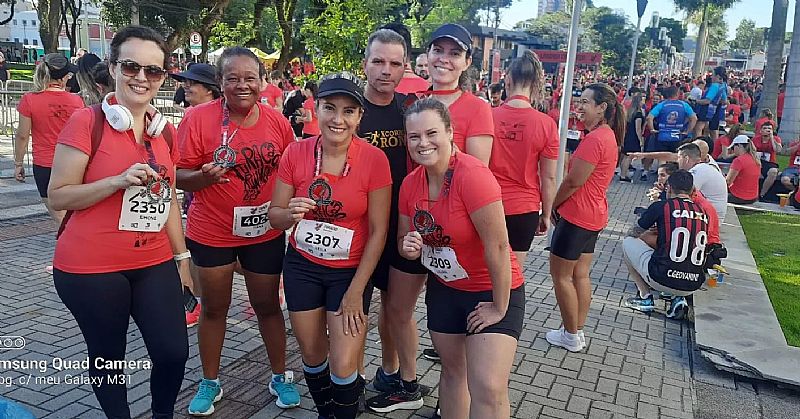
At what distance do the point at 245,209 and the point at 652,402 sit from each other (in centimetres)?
286

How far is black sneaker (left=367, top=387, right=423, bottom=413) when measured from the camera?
147 inches

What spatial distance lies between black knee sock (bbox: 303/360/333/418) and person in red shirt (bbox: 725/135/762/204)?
29.1 ft

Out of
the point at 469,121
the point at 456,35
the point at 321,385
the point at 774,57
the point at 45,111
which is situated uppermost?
the point at 774,57

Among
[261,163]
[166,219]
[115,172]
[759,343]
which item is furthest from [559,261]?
[115,172]

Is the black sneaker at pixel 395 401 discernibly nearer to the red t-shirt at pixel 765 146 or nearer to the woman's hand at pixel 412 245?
the woman's hand at pixel 412 245

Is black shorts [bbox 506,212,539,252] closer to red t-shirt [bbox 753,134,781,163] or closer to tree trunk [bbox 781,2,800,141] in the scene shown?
red t-shirt [bbox 753,134,781,163]

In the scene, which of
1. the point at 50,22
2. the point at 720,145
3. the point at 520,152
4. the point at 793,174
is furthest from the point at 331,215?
the point at 50,22

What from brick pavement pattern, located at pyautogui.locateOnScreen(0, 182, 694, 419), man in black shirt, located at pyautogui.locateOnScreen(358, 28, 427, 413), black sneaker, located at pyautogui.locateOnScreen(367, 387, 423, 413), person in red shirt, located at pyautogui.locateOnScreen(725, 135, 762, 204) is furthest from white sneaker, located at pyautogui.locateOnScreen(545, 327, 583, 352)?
person in red shirt, located at pyautogui.locateOnScreen(725, 135, 762, 204)

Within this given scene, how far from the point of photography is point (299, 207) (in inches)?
114

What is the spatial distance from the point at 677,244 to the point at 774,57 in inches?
729

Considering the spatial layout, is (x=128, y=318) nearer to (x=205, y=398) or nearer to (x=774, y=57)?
(x=205, y=398)

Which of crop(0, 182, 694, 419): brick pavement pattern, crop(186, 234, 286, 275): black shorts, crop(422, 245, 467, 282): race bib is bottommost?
crop(0, 182, 694, 419): brick pavement pattern

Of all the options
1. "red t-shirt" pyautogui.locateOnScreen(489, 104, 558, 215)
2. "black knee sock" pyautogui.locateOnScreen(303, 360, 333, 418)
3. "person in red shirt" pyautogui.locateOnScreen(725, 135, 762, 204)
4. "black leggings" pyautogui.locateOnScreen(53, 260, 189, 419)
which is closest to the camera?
"black leggings" pyautogui.locateOnScreen(53, 260, 189, 419)

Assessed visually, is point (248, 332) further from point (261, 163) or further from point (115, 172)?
point (115, 172)
